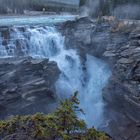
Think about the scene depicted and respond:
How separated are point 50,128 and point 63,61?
20.5 metres

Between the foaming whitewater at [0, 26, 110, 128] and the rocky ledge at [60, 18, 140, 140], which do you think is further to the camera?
the foaming whitewater at [0, 26, 110, 128]

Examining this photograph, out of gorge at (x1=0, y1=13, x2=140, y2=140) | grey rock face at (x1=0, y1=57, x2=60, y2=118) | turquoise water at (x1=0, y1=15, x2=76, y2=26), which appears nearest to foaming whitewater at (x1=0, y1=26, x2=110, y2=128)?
gorge at (x1=0, y1=13, x2=140, y2=140)

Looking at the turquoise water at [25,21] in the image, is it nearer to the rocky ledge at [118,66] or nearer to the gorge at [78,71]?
the gorge at [78,71]

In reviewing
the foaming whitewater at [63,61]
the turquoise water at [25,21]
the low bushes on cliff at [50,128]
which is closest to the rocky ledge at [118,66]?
the foaming whitewater at [63,61]

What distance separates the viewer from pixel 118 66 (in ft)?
61.8

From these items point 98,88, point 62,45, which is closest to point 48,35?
point 62,45

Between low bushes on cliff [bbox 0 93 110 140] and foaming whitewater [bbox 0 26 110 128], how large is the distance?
52.0ft

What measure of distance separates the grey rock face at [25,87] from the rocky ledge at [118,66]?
3468mm

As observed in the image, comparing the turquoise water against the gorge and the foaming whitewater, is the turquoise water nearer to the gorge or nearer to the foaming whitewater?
the gorge

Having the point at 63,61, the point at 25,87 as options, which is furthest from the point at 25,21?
the point at 25,87

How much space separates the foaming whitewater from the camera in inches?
862

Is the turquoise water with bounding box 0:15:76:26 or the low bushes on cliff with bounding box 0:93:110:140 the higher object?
the low bushes on cliff with bounding box 0:93:110:140

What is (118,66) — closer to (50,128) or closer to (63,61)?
(63,61)

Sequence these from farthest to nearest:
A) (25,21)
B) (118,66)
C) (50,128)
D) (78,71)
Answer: (25,21), (78,71), (118,66), (50,128)
